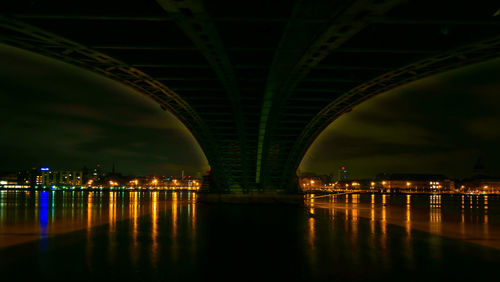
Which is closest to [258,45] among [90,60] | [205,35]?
[205,35]

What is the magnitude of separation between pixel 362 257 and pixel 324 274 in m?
3.06

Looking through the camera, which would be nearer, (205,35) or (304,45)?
(205,35)

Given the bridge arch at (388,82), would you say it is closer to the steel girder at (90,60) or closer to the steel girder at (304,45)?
the steel girder at (304,45)

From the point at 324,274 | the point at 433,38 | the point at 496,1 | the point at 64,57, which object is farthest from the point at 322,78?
the point at 324,274

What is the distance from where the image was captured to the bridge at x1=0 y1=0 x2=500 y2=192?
19172 millimetres

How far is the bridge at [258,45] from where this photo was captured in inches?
755

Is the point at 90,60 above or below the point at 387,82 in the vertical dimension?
above

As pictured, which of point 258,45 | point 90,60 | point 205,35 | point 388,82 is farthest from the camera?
point 388,82

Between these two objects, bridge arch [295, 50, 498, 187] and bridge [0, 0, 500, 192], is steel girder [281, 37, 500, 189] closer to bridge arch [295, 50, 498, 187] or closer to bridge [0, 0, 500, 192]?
bridge arch [295, 50, 498, 187]

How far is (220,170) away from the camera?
50.6m

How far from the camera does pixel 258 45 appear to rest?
25.6 metres

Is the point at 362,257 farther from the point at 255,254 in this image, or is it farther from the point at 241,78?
the point at 241,78

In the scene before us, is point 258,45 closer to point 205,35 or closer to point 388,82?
point 205,35

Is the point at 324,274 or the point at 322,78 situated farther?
the point at 322,78
